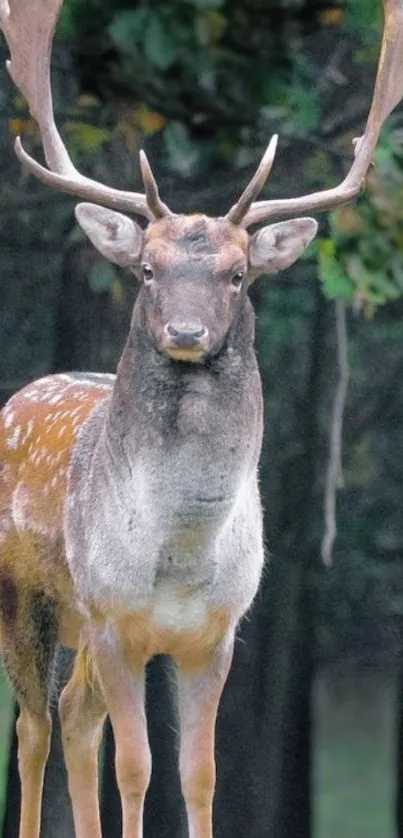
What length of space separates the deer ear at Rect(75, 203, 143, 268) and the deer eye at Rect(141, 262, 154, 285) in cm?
21

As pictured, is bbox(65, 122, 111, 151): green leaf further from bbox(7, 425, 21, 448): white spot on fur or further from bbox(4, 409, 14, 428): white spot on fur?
bbox(7, 425, 21, 448): white spot on fur

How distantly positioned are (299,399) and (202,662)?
Answer: 6415 millimetres

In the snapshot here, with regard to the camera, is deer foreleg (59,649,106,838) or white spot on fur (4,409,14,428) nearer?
deer foreleg (59,649,106,838)

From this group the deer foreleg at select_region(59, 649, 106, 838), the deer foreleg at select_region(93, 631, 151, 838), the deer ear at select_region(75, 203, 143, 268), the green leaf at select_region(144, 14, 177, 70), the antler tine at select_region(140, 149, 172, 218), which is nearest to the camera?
the antler tine at select_region(140, 149, 172, 218)

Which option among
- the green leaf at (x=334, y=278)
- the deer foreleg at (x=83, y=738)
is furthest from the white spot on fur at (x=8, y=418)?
the green leaf at (x=334, y=278)

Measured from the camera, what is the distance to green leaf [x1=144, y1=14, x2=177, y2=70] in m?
10.5

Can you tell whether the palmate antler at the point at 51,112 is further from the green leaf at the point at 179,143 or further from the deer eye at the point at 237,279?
the green leaf at the point at 179,143

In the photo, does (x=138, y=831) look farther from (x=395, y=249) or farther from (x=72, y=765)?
(x=395, y=249)

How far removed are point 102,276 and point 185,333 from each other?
468 cm

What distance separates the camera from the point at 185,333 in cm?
763

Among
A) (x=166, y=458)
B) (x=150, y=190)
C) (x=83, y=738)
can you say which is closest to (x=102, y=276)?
(x=83, y=738)

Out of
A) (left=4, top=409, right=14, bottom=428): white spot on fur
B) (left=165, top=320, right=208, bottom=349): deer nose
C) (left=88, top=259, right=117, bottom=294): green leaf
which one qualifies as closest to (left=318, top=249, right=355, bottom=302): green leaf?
(left=4, top=409, right=14, bottom=428): white spot on fur

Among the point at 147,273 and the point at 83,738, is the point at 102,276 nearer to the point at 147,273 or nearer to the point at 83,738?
the point at 83,738

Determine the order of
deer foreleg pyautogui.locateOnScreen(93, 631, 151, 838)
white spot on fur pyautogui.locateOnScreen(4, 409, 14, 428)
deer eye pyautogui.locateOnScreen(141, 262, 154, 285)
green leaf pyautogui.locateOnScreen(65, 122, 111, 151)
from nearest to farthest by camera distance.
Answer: deer eye pyautogui.locateOnScreen(141, 262, 154, 285) → deer foreleg pyautogui.locateOnScreen(93, 631, 151, 838) → white spot on fur pyautogui.locateOnScreen(4, 409, 14, 428) → green leaf pyautogui.locateOnScreen(65, 122, 111, 151)
